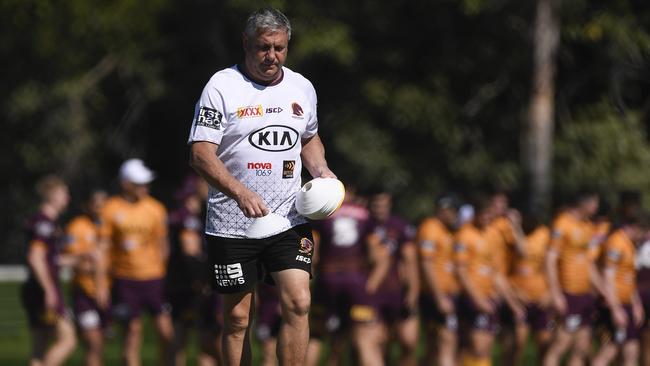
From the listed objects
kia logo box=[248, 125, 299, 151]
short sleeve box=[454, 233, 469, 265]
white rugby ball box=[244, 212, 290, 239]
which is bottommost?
white rugby ball box=[244, 212, 290, 239]

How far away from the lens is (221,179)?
9.45 m

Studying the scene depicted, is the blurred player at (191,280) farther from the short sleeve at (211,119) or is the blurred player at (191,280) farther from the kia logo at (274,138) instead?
the short sleeve at (211,119)

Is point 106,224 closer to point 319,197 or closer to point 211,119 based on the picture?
point 211,119

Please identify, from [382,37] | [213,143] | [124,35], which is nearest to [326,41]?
[382,37]

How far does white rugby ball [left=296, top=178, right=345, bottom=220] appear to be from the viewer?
9.45m

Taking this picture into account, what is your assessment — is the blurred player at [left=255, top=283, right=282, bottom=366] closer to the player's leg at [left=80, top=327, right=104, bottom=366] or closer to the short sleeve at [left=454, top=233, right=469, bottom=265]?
the player's leg at [left=80, top=327, right=104, bottom=366]

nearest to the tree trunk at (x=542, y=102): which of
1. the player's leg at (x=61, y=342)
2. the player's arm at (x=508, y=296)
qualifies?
the player's arm at (x=508, y=296)

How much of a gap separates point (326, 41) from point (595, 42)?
6216mm

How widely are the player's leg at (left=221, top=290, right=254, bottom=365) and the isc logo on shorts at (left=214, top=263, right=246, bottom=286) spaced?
0.09 metres

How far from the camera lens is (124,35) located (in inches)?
1453

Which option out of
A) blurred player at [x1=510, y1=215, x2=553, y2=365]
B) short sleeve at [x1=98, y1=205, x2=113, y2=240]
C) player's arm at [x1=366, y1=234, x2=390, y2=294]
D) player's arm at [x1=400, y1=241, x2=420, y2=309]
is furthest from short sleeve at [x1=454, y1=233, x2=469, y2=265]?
short sleeve at [x1=98, y1=205, x2=113, y2=240]

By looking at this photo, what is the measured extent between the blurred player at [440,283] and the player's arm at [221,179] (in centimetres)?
857

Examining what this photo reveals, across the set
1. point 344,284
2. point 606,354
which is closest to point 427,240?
point 344,284

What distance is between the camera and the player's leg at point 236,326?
10.0 meters
